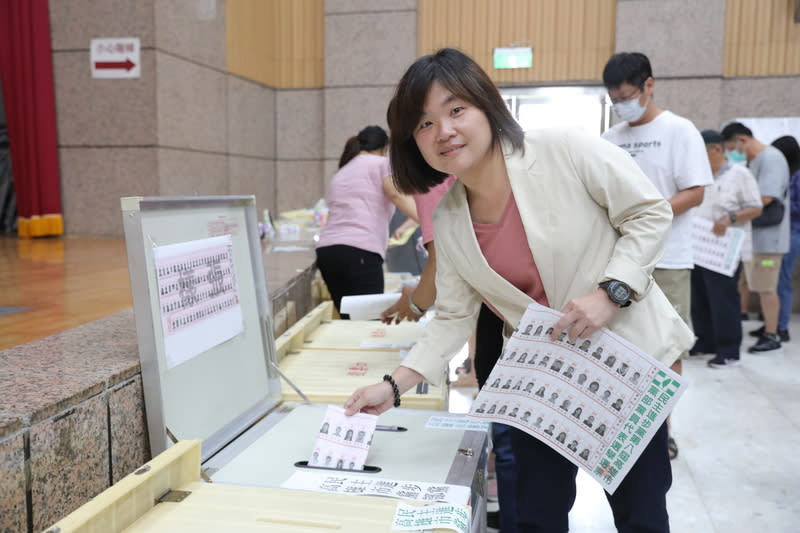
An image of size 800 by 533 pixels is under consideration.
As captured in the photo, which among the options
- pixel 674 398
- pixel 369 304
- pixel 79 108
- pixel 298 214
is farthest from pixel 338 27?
pixel 674 398

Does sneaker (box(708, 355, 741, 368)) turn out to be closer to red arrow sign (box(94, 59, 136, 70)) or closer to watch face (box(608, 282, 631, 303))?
watch face (box(608, 282, 631, 303))

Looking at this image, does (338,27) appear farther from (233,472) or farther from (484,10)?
(233,472)

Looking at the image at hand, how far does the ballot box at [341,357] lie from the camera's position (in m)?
1.71

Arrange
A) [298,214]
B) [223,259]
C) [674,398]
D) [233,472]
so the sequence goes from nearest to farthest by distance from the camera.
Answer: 1. [674,398]
2. [233,472]
3. [223,259]
4. [298,214]

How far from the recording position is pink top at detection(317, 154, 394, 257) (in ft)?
10.7

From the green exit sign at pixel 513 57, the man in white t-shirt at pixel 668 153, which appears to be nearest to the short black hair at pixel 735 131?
the green exit sign at pixel 513 57

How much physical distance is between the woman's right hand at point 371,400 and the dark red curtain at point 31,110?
475 centimetres

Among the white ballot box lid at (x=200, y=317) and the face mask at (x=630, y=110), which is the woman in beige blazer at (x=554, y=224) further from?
the face mask at (x=630, y=110)

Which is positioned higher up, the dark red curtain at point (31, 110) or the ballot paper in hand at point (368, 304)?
the dark red curtain at point (31, 110)

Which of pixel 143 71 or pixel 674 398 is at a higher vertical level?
pixel 143 71

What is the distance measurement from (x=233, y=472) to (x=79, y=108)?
4.91 metres

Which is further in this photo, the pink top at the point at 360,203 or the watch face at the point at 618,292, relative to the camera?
the pink top at the point at 360,203

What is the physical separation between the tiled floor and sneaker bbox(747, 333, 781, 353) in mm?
335

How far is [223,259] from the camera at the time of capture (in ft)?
4.85
